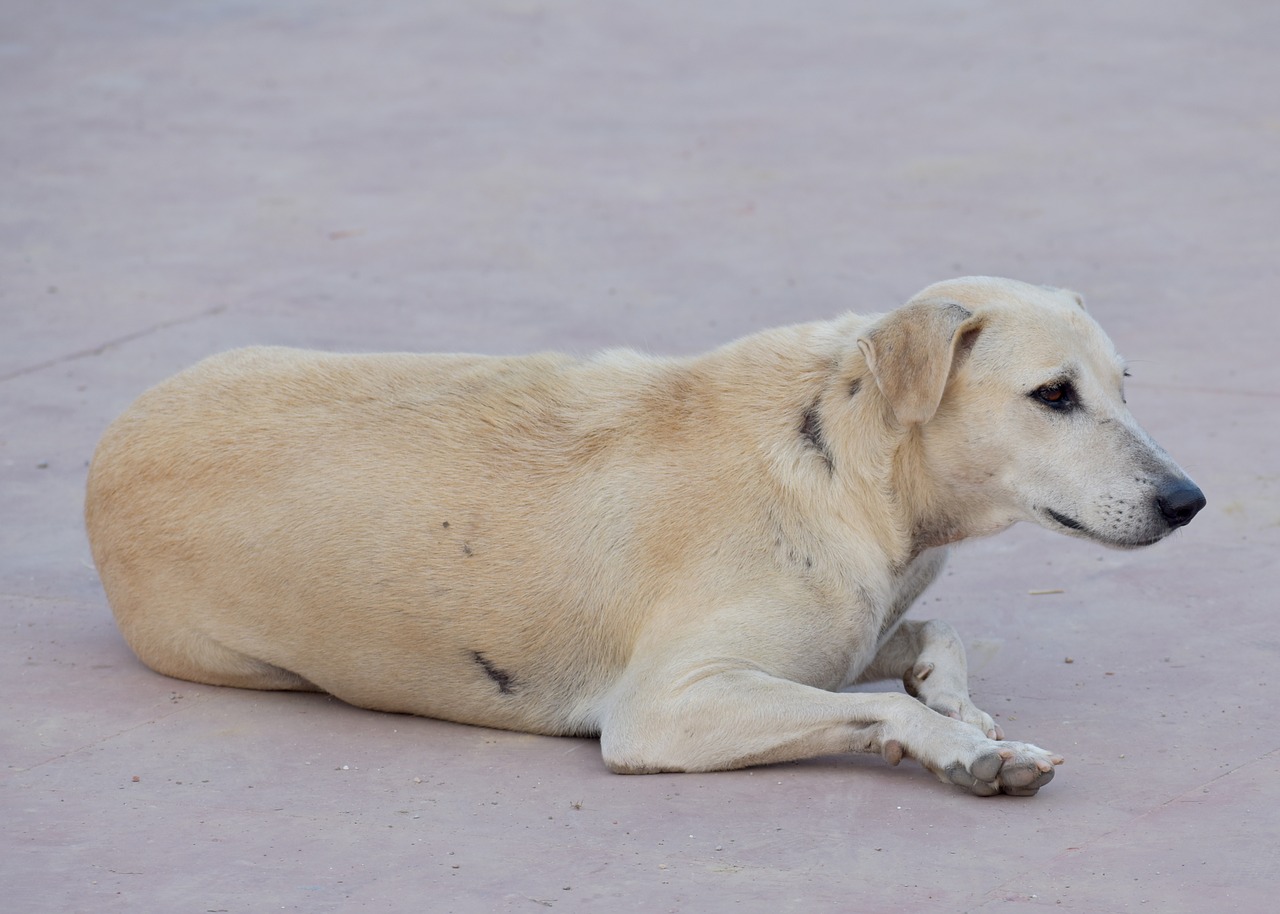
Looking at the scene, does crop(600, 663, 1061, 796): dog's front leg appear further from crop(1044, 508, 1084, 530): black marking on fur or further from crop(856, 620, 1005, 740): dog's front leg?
crop(1044, 508, 1084, 530): black marking on fur

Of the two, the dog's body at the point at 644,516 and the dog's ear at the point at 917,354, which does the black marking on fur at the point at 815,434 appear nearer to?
the dog's body at the point at 644,516

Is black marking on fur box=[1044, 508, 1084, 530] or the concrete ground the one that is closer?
the concrete ground

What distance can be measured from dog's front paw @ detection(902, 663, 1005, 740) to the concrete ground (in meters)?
0.16

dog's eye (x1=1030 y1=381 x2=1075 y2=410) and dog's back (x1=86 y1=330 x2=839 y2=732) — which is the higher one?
dog's eye (x1=1030 y1=381 x2=1075 y2=410)

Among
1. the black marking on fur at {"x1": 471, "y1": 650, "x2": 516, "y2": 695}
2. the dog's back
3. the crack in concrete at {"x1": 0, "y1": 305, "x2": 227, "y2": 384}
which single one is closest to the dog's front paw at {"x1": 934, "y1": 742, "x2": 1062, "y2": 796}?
the dog's back

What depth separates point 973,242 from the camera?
934 centimetres

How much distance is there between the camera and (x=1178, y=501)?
4.49 m

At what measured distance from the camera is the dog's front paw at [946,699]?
4.72 m

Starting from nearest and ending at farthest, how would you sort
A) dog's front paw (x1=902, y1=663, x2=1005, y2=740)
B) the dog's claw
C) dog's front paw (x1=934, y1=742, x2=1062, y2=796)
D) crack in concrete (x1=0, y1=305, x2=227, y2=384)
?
dog's front paw (x1=934, y1=742, x2=1062, y2=796)
the dog's claw
dog's front paw (x1=902, y1=663, x2=1005, y2=740)
crack in concrete (x1=0, y1=305, x2=227, y2=384)

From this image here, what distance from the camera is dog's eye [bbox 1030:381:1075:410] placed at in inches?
181

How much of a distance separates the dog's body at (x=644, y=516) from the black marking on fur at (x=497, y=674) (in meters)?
0.01

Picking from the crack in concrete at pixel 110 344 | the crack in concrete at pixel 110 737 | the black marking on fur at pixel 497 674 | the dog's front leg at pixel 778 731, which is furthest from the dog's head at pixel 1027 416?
the crack in concrete at pixel 110 344

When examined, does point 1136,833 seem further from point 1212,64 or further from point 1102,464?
point 1212,64

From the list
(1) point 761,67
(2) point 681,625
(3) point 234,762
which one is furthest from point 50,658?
(1) point 761,67
